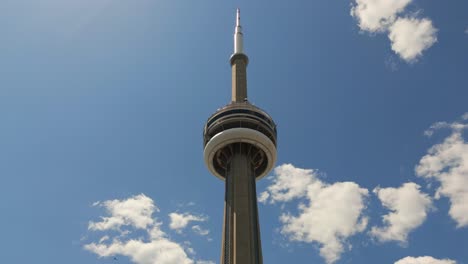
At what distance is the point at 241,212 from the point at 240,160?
355 inches

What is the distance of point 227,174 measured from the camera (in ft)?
237

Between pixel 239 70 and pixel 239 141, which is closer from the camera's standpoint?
pixel 239 141

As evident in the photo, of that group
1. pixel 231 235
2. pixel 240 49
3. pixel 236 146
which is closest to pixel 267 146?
pixel 236 146

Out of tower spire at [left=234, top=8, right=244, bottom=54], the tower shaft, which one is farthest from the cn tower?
tower spire at [left=234, top=8, right=244, bottom=54]

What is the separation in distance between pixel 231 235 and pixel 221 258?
10.3 ft

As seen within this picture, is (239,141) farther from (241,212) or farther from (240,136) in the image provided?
(241,212)

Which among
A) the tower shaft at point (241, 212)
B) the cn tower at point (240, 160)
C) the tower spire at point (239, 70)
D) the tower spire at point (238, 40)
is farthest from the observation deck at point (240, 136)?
the tower spire at point (238, 40)

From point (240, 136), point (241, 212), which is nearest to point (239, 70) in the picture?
point (240, 136)

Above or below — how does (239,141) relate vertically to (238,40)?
below

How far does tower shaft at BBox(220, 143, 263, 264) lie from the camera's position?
6116 cm

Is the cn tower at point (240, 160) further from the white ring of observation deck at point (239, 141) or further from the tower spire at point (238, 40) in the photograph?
the tower spire at point (238, 40)

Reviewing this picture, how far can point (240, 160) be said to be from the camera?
70.7 metres

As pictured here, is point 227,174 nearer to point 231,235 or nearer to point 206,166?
point 206,166

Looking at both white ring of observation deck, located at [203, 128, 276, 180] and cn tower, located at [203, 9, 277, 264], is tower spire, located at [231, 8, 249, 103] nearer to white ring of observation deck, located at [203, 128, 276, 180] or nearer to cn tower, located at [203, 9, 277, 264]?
cn tower, located at [203, 9, 277, 264]
